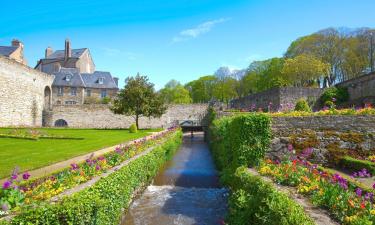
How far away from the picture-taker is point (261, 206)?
5164 mm

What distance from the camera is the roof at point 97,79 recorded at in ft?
171

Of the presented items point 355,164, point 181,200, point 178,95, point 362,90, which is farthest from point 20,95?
point 178,95

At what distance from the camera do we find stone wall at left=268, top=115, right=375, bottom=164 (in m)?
10.2

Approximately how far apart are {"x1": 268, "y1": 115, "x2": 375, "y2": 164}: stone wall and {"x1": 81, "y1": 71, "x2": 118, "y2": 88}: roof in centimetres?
4535

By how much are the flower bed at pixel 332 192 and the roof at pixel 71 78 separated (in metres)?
46.7

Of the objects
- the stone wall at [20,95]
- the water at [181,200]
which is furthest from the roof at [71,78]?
the water at [181,200]

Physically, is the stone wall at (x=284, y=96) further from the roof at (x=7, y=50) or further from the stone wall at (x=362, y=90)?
the roof at (x=7, y=50)

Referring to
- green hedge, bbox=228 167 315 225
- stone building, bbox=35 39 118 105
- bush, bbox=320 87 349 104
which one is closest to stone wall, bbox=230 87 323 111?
bush, bbox=320 87 349 104

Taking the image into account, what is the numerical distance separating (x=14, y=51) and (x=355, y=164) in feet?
163

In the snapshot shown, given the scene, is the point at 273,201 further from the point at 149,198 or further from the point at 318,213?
the point at 149,198

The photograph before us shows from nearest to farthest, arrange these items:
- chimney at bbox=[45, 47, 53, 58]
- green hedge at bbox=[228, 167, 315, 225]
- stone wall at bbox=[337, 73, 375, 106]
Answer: green hedge at bbox=[228, 167, 315, 225] < stone wall at bbox=[337, 73, 375, 106] < chimney at bbox=[45, 47, 53, 58]

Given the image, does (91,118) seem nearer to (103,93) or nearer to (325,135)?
(103,93)

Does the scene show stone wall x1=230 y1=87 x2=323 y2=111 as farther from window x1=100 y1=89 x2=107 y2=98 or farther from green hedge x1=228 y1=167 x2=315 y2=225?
window x1=100 y1=89 x2=107 y2=98

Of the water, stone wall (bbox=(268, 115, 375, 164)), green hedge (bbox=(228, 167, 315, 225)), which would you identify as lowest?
the water
